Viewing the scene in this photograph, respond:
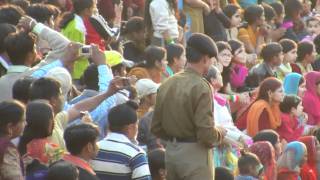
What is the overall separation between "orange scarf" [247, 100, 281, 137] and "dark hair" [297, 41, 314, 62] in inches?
119

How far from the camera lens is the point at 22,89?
29.2ft

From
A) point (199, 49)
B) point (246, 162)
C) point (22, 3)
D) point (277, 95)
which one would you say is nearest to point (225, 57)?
point (277, 95)

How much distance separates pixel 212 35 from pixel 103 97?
23.5ft

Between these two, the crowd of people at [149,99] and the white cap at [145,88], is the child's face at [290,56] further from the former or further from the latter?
the white cap at [145,88]

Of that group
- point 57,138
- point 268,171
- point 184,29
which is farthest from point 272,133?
point 184,29

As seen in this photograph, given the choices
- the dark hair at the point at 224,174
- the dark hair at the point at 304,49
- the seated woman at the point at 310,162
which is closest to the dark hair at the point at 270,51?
the dark hair at the point at 304,49

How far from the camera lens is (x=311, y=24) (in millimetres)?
17625

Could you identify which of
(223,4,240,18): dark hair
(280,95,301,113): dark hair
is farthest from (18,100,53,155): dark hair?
(223,4,240,18): dark hair

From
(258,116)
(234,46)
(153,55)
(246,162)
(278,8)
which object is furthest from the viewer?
(278,8)

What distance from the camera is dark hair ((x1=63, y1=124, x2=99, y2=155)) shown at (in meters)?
7.98

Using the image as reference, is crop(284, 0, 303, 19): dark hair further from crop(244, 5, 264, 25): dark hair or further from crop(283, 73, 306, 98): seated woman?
crop(283, 73, 306, 98): seated woman

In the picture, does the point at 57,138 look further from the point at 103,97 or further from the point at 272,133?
the point at 272,133

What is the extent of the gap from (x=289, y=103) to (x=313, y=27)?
522cm

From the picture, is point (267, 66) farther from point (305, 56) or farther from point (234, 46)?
point (305, 56)
